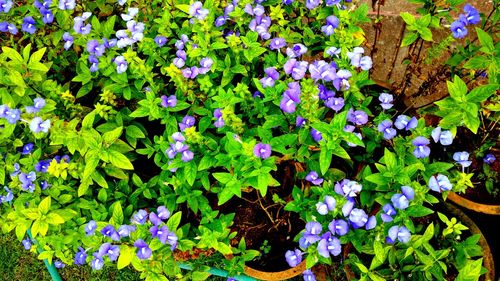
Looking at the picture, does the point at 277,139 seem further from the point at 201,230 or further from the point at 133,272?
the point at 133,272

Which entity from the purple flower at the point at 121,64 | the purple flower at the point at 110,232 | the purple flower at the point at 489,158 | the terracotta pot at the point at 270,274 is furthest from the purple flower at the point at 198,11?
the purple flower at the point at 489,158

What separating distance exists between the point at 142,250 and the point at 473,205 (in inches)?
65.2

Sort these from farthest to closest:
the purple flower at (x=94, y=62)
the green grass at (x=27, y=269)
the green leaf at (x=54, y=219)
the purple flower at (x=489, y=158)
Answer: the green grass at (x=27, y=269) → the purple flower at (x=489, y=158) → the purple flower at (x=94, y=62) → the green leaf at (x=54, y=219)

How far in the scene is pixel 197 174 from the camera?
91.1 inches

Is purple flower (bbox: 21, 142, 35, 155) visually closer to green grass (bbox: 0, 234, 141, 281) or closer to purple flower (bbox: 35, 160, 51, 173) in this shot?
purple flower (bbox: 35, 160, 51, 173)

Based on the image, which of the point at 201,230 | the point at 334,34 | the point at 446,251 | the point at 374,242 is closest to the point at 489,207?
the point at 446,251

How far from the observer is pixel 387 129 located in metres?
2.12

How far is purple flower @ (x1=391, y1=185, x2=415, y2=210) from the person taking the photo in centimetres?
187

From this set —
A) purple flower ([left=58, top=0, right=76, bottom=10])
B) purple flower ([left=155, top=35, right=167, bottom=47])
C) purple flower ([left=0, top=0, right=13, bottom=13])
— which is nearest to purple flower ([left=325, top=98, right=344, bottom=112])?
purple flower ([left=155, top=35, right=167, bottom=47])

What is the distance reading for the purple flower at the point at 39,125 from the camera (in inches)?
81.7

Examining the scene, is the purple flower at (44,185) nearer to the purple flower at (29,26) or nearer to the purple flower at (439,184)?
the purple flower at (29,26)

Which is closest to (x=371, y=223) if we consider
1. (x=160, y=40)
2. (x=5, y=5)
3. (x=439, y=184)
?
(x=439, y=184)

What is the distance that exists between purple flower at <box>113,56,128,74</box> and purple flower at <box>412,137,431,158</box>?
1338 millimetres

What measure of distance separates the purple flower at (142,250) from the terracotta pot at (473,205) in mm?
1516
